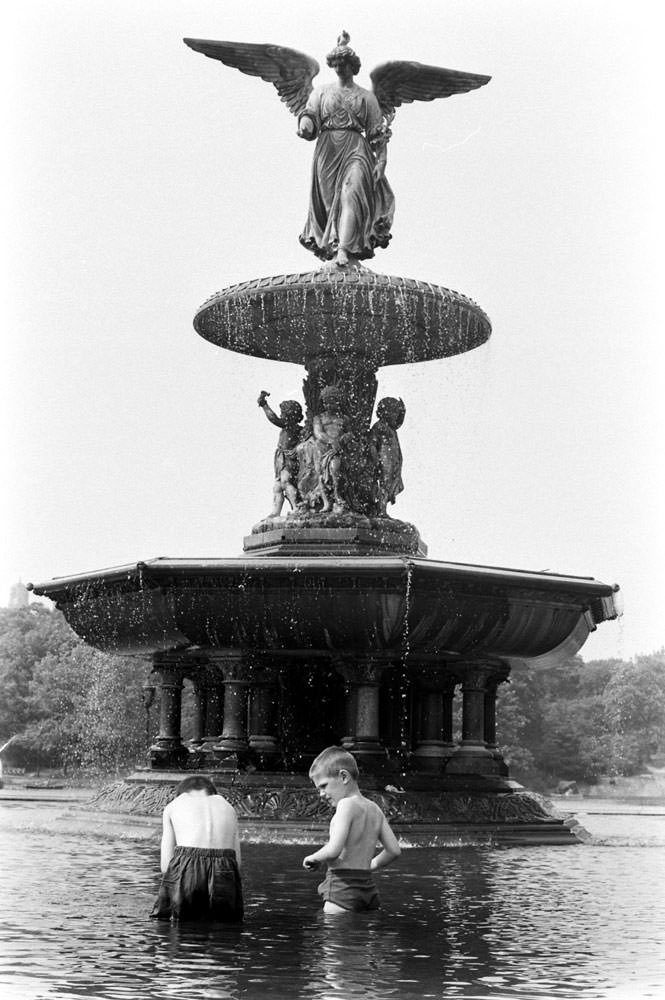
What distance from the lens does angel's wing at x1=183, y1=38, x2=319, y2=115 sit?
54.9 ft

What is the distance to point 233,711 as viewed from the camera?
1393cm

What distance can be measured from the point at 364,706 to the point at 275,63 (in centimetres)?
728

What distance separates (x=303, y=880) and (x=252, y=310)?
7.60 meters

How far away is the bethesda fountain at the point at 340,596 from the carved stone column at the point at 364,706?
0.06 feet

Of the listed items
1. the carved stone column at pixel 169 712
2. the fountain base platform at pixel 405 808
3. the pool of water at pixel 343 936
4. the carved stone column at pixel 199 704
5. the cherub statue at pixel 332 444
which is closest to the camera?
the pool of water at pixel 343 936

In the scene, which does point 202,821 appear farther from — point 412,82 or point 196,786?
point 412,82

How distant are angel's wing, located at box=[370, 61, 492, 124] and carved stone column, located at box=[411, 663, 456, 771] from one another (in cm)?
617

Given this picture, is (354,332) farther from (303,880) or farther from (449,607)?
(303,880)

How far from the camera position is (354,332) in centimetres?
1556

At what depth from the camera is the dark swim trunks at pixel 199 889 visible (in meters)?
7.07

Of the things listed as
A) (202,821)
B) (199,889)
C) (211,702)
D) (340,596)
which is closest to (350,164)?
(340,596)

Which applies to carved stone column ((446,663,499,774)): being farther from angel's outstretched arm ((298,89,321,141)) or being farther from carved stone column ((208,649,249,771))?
angel's outstretched arm ((298,89,321,141))

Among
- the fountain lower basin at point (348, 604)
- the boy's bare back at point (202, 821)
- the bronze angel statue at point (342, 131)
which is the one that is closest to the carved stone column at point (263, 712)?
the fountain lower basin at point (348, 604)

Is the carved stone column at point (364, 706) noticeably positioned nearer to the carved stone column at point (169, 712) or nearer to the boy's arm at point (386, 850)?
the carved stone column at point (169, 712)
